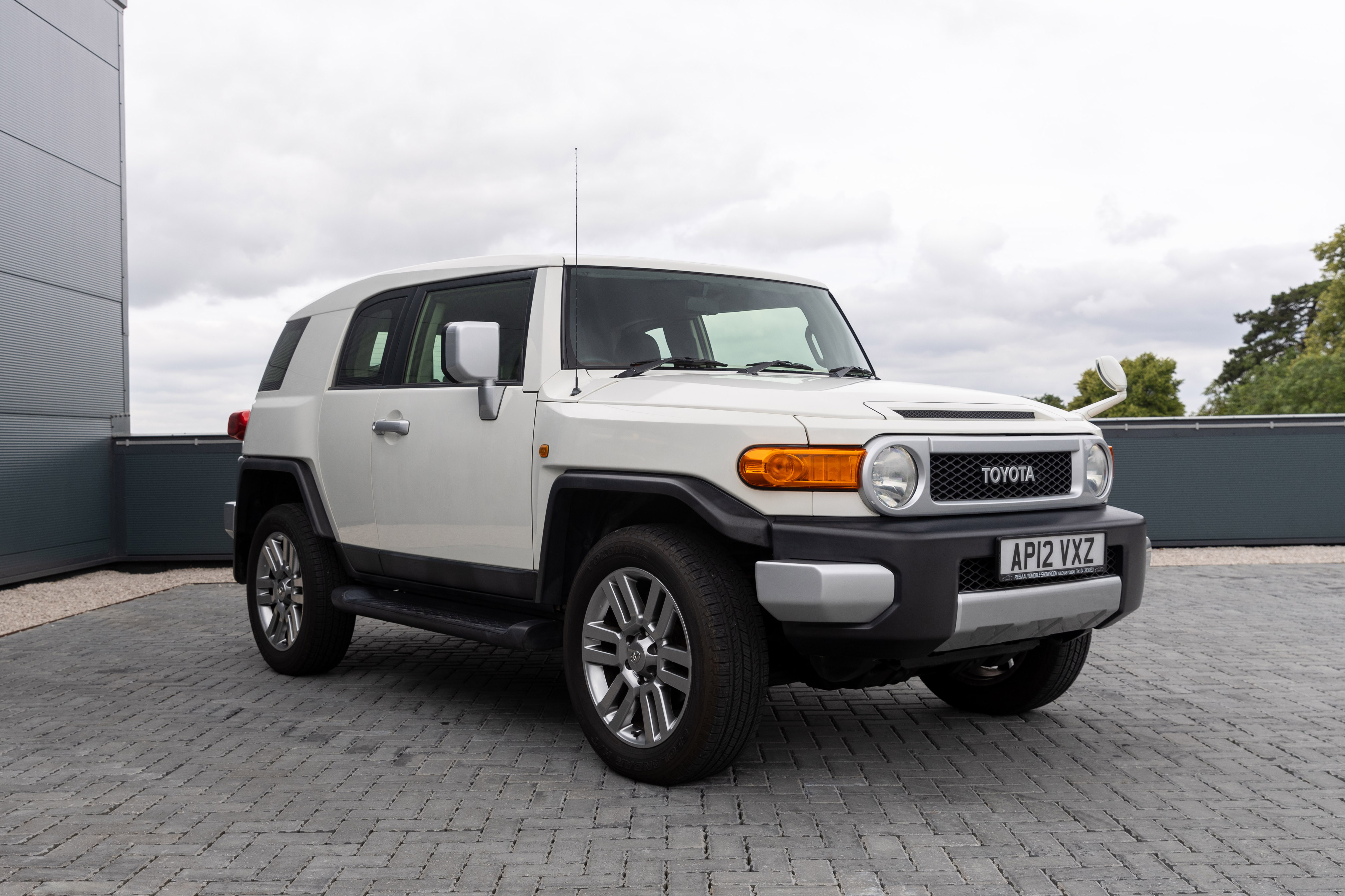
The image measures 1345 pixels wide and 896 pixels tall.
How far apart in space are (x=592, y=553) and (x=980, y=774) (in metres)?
1.79

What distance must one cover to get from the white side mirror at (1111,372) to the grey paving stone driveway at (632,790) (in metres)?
1.61

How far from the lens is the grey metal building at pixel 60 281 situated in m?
11.0

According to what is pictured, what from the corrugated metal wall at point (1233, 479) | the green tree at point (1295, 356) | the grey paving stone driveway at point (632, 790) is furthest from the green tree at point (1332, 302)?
the grey paving stone driveway at point (632, 790)

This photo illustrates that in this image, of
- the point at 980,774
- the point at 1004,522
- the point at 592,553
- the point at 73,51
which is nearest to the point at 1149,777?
the point at 980,774

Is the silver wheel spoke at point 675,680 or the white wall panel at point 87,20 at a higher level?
the white wall panel at point 87,20

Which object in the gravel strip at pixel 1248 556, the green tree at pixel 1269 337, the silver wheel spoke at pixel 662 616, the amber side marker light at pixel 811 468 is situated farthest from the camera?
the green tree at pixel 1269 337

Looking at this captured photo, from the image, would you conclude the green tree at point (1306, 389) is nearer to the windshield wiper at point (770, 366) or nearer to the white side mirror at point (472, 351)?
the windshield wiper at point (770, 366)

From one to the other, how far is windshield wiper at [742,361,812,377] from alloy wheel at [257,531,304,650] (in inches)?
113

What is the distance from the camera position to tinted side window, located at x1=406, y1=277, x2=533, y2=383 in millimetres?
5078

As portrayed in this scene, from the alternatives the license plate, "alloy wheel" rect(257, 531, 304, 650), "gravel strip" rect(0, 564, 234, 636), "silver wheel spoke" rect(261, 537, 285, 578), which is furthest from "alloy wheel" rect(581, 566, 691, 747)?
"gravel strip" rect(0, 564, 234, 636)

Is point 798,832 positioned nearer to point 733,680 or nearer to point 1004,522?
point 733,680

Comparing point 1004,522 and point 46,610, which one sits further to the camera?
point 46,610

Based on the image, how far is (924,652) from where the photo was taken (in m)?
3.94

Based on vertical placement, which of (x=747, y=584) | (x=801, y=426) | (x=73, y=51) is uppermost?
(x=73, y=51)
